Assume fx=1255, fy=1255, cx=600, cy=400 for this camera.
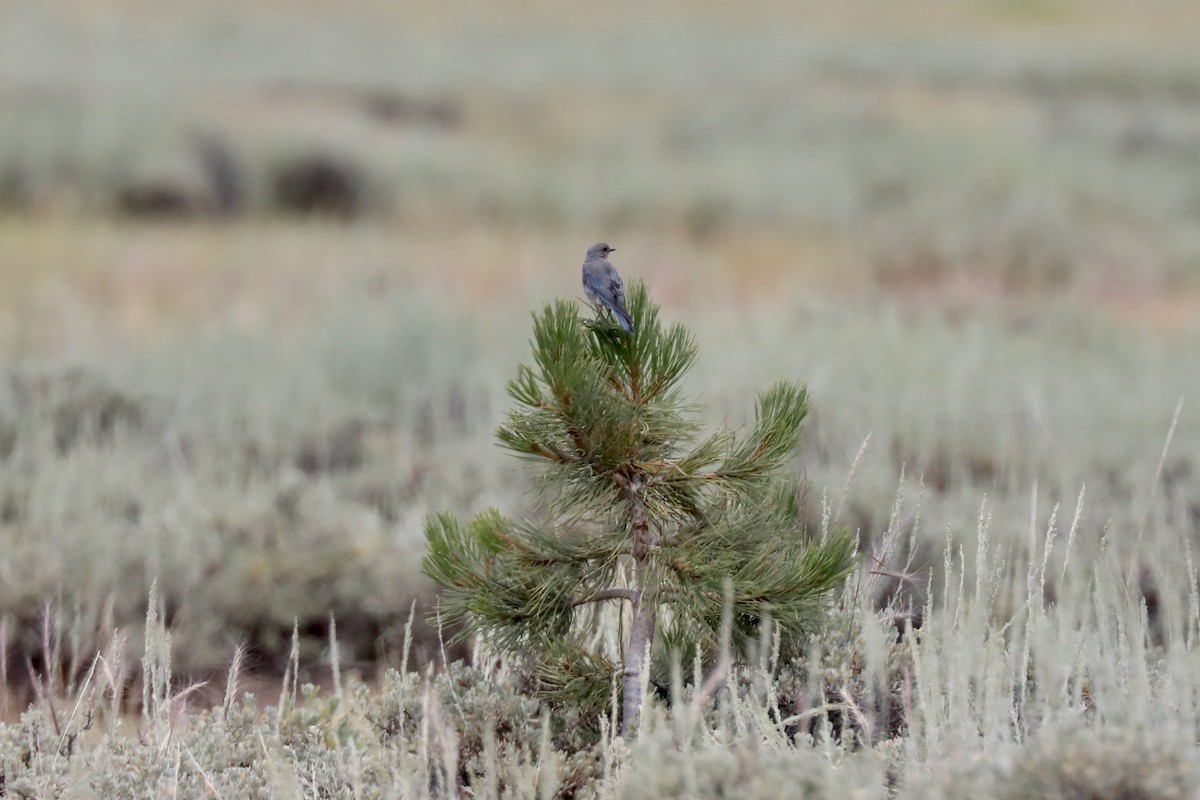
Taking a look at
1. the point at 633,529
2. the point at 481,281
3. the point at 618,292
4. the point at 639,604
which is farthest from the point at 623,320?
the point at 481,281

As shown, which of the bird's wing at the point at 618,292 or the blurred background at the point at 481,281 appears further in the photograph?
the blurred background at the point at 481,281

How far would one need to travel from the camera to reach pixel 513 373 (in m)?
8.16

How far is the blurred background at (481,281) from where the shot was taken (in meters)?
5.21

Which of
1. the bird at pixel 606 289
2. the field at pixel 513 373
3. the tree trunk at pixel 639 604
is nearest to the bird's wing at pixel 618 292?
the bird at pixel 606 289

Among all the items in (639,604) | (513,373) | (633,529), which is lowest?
(639,604)

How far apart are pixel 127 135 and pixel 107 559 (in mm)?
12096

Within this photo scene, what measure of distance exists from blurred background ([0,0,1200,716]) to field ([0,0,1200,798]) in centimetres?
5

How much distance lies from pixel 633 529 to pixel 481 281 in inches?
372

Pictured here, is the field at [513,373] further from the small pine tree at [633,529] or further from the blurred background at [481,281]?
the small pine tree at [633,529]

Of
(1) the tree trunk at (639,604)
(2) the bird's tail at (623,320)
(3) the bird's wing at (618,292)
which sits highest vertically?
(3) the bird's wing at (618,292)

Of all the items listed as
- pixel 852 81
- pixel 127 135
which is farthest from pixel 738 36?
pixel 127 135

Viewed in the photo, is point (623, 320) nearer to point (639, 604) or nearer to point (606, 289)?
point (606, 289)

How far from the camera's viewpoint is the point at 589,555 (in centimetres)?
280

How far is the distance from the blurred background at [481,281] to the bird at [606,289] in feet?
1.31
